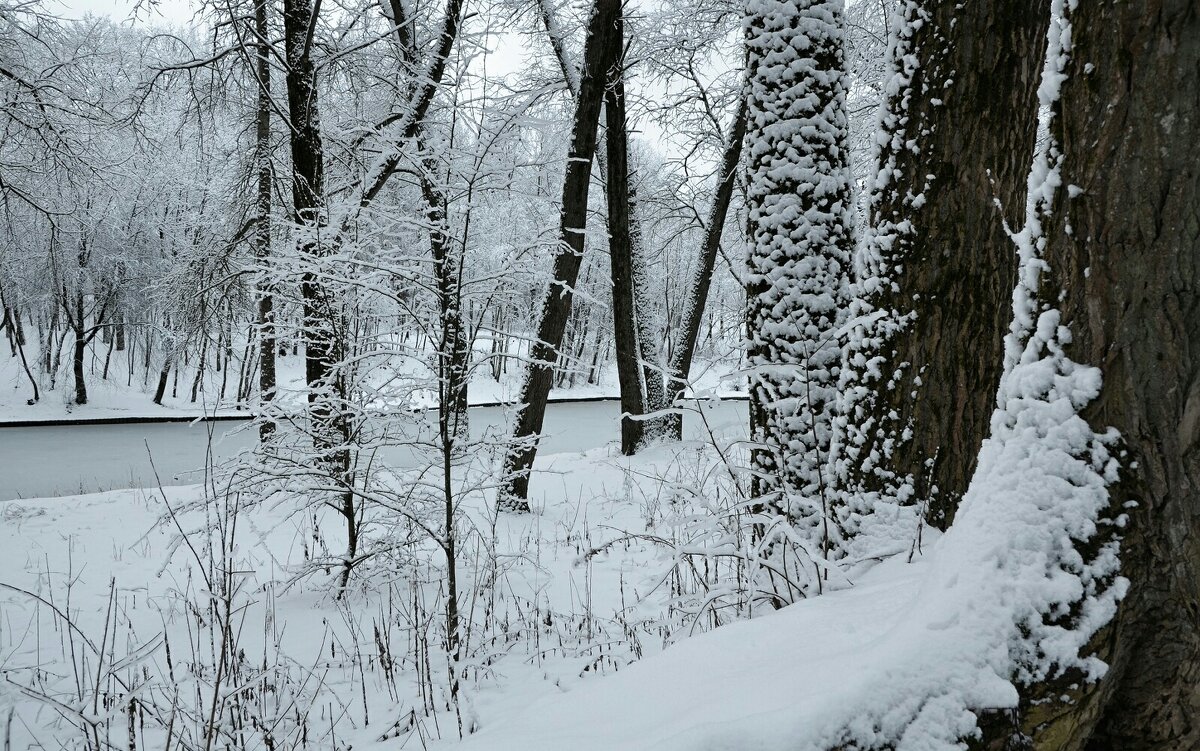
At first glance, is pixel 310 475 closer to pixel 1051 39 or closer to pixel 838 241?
pixel 838 241

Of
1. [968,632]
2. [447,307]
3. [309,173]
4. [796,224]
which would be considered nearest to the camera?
[968,632]

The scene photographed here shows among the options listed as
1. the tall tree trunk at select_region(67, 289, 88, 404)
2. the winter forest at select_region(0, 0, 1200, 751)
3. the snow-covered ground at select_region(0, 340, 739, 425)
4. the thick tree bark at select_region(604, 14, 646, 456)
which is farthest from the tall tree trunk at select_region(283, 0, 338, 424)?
the tall tree trunk at select_region(67, 289, 88, 404)

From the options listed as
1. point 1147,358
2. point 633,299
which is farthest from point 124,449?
point 1147,358

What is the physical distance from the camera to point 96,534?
7090 millimetres

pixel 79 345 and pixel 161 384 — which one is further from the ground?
pixel 79 345

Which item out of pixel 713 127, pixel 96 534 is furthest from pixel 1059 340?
pixel 713 127

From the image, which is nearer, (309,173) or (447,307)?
(447,307)

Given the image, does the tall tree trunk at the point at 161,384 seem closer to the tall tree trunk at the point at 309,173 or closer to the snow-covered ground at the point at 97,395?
the snow-covered ground at the point at 97,395

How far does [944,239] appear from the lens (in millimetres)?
2225

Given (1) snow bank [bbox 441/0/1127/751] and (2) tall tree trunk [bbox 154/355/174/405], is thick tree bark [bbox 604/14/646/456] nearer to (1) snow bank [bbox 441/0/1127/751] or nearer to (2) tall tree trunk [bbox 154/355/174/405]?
(1) snow bank [bbox 441/0/1127/751]

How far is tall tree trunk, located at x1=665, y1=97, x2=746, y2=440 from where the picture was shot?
10.4m

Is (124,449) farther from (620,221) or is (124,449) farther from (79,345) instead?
(620,221)

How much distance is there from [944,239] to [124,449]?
18085mm

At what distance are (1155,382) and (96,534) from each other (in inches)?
351
